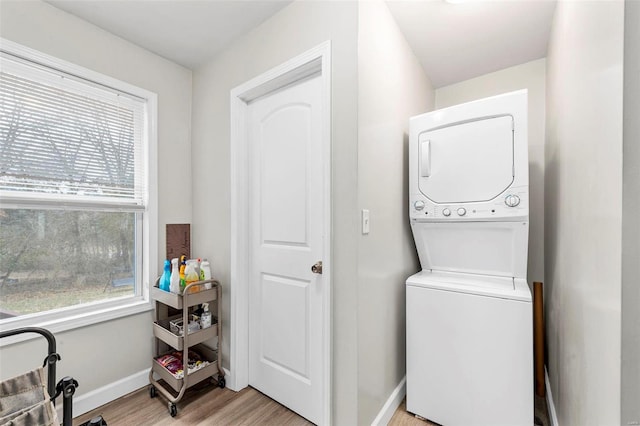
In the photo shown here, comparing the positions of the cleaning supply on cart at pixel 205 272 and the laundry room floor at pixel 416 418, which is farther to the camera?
the cleaning supply on cart at pixel 205 272

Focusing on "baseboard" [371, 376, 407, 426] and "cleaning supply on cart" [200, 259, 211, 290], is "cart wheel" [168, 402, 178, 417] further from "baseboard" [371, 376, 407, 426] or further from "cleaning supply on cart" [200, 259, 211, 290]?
"baseboard" [371, 376, 407, 426]

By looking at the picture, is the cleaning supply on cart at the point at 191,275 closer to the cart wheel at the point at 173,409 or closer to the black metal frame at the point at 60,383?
the cart wheel at the point at 173,409

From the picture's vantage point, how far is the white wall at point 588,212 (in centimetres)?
71

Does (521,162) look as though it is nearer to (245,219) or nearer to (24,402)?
(245,219)

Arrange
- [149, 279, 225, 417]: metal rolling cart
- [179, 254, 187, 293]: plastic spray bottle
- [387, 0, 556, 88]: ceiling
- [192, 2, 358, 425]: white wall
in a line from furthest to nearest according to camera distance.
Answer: [179, 254, 187, 293]: plastic spray bottle < [149, 279, 225, 417]: metal rolling cart < [387, 0, 556, 88]: ceiling < [192, 2, 358, 425]: white wall

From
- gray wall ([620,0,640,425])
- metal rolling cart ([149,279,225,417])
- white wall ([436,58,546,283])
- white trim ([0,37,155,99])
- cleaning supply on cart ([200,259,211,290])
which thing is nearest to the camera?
gray wall ([620,0,640,425])

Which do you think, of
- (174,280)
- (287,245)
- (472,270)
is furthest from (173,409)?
(472,270)

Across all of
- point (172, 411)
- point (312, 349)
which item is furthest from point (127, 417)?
point (312, 349)

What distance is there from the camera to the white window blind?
1.54m

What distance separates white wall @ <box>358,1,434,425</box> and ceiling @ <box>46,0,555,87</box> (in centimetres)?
17

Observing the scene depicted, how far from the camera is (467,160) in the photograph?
163cm

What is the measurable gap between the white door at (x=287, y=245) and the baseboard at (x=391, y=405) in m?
0.33

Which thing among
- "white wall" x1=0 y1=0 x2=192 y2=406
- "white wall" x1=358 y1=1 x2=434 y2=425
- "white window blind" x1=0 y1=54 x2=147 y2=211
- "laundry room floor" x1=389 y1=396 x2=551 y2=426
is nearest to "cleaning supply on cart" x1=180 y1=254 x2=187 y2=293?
"white wall" x1=0 y1=0 x2=192 y2=406

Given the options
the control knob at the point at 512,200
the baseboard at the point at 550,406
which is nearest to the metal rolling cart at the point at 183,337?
the control knob at the point at 512,200
